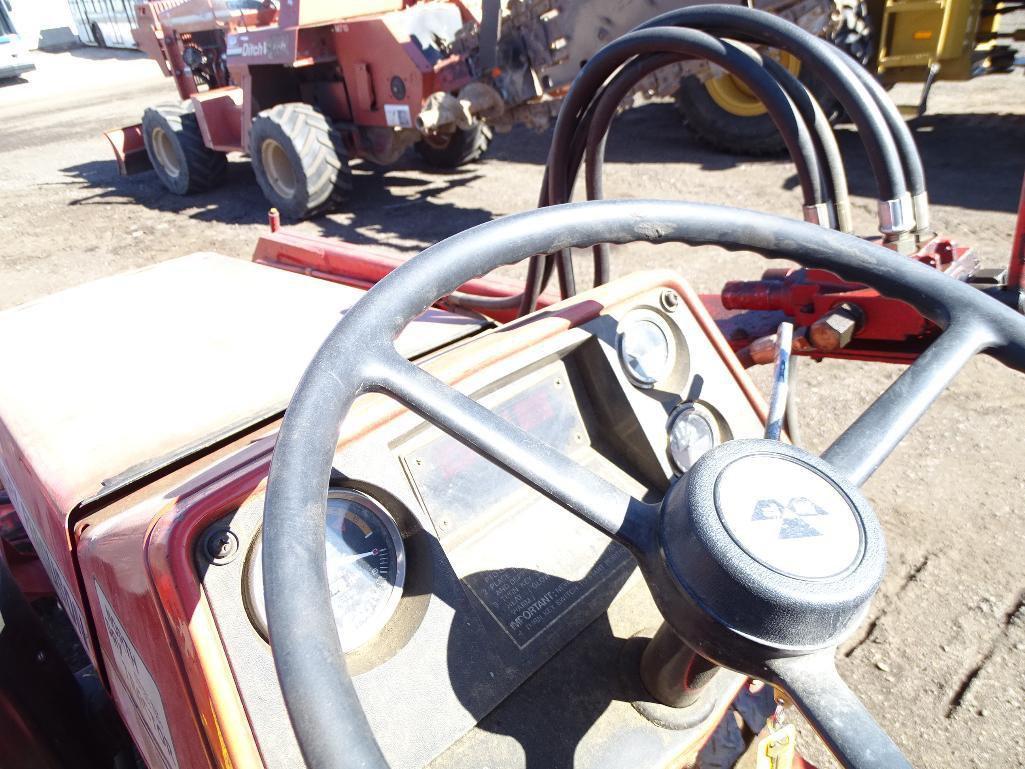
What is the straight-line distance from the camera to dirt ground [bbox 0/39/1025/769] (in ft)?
6.73

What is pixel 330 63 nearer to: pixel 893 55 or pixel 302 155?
pixel 302 155

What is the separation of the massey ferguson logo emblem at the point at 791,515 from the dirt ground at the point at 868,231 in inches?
61.0

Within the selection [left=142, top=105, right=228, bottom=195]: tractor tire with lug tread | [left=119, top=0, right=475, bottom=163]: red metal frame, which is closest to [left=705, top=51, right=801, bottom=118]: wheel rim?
[left=119, top=0, right=475, bottom=163]: red metal frame

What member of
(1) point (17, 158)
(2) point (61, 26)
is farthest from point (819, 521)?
(2) point (61, 26)

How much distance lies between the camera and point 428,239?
5.66 metres

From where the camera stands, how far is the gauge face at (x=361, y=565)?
3.33 ft

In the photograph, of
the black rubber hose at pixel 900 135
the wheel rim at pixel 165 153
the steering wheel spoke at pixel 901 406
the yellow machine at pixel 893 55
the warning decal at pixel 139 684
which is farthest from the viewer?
the wheel rim at pixel 165 153

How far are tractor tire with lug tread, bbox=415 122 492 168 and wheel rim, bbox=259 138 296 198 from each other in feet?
4.61

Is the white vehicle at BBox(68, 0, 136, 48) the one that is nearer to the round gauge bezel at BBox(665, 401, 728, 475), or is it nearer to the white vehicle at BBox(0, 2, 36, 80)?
the white vehicle at BBox(0, 2, 36, 80)

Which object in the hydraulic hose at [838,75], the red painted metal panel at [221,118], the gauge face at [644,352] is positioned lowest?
the red painted metal panel at [221,118]

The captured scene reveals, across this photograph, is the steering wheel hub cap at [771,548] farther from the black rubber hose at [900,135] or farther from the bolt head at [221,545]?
the black rubber hose at [900,135]

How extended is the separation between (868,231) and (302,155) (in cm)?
404

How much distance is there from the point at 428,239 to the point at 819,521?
5.20m

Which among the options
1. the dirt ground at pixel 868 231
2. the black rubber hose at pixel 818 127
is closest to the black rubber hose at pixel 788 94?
the black rubber hose at pixel 818 127
